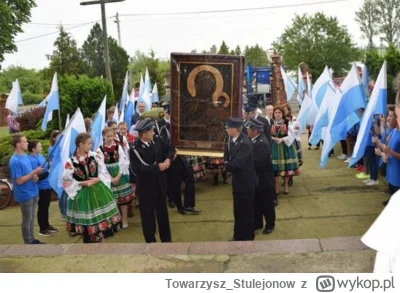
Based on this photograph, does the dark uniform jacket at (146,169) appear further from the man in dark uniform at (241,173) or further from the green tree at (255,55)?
the green tree at (255,55)

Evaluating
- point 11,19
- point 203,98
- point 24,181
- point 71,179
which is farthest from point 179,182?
point 11,19

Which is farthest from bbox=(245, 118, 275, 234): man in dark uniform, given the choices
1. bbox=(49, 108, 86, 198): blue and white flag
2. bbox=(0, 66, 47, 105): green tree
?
bbox=(0, 66, 47, 105): green tree

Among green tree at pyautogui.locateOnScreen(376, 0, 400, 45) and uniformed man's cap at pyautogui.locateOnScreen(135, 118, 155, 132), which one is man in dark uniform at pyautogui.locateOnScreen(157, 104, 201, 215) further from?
green tree at pyautogui.locateOnScreen(376, 0, 400, 45)

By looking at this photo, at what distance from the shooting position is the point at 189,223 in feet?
20.7

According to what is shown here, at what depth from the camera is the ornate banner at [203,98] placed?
5504 mm

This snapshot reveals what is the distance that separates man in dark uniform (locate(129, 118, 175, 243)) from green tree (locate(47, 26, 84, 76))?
1071 inches

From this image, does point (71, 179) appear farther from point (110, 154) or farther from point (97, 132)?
point (97, 132)

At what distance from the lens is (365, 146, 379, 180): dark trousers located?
7512 millimetres

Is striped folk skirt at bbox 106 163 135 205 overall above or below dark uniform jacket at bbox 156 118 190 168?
A: below

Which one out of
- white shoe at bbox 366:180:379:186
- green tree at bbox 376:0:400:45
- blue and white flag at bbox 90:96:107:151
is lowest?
white shoe at bbox 366:180:379:186
